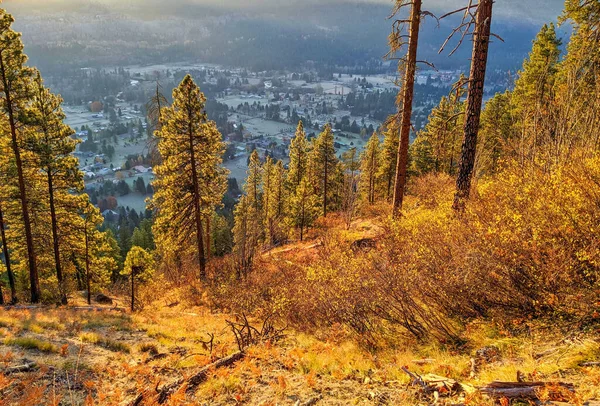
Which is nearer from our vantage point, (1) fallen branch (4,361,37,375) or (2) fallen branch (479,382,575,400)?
(2) fallen branch (479,382,575,400)

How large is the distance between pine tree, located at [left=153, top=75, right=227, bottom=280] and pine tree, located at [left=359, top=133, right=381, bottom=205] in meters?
20.2

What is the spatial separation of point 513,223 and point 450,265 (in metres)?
1.28

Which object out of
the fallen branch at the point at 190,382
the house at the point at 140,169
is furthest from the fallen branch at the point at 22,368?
the house at the point at 140,169

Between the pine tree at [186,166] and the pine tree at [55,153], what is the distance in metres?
3.73

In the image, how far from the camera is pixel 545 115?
9.12 meters

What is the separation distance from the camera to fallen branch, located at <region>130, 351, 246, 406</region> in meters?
5.13

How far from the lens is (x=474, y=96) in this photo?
332 inches

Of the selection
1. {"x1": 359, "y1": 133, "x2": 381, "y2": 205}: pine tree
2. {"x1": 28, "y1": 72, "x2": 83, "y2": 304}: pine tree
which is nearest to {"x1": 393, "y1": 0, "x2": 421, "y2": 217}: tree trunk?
{"x1": 28, "y1": 72, "x2": 83, "y2": 304}: pine tree

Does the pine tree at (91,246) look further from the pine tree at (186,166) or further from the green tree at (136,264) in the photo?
the pine tree at (186,166)

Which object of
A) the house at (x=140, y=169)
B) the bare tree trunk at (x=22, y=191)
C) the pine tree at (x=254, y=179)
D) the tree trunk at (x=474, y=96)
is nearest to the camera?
the tree trunk at (x=474, y=96)

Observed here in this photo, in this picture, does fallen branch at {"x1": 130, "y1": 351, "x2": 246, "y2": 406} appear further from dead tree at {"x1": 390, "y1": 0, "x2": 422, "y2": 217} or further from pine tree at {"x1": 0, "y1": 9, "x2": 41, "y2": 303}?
pine tree at {"x1": 0, "y1": 9, "x2": 41, "y2": 303}

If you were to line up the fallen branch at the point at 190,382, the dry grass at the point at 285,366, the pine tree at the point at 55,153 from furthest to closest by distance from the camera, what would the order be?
the pine tree at the point at 55,153 < the fallen branch at the point at 190,382 < the dry grass at the point at 285,366

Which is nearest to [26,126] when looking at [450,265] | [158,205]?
[158,205]

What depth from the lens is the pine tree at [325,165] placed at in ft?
103
